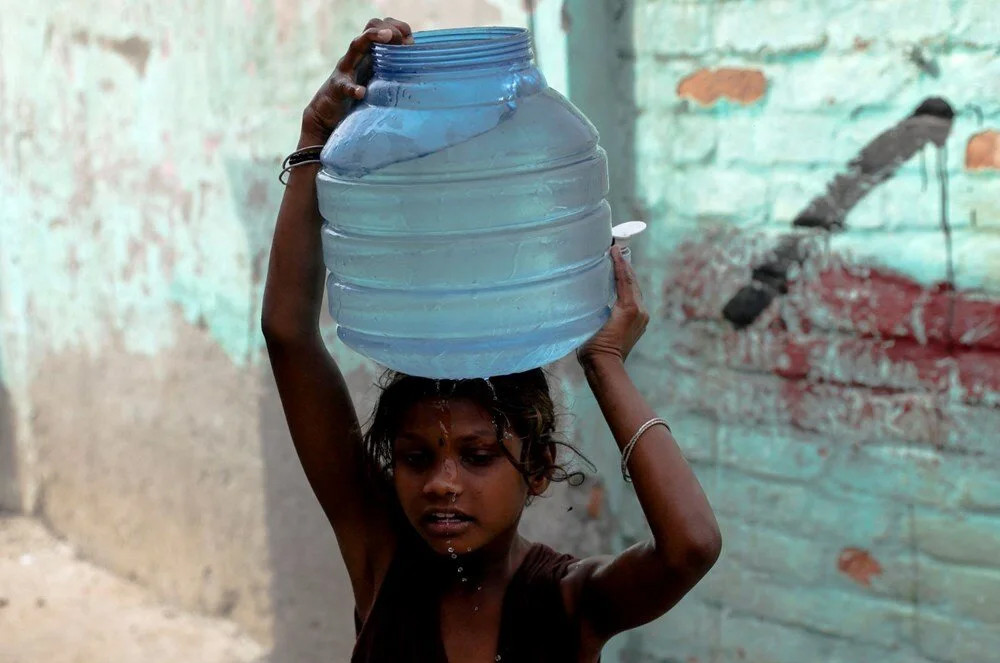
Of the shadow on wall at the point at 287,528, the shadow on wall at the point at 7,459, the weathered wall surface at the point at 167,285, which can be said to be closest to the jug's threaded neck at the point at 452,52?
the weathered wall surface at the point at 167,285

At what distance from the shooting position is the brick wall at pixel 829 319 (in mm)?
2697

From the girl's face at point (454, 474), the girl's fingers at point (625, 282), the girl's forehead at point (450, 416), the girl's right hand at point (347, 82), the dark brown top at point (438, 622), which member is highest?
the girl's right hand at point (347, 82)

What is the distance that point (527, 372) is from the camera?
200cm

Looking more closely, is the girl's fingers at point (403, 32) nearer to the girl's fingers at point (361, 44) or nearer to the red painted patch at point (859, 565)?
the girl's fingers at point (361, 44)

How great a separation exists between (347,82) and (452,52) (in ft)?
0.57

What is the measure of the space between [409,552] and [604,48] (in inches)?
58.6

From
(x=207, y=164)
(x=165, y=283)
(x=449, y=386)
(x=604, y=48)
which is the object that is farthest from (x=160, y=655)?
(x=449, y=386)

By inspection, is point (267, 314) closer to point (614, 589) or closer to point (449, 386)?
point (449, 386)

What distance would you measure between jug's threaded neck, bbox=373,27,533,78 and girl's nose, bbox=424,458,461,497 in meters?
0.54

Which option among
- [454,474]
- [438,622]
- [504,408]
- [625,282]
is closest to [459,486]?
[454,474]

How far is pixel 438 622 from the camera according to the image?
1.98 metres

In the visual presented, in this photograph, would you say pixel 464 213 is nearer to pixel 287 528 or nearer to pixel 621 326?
pixel 621 326

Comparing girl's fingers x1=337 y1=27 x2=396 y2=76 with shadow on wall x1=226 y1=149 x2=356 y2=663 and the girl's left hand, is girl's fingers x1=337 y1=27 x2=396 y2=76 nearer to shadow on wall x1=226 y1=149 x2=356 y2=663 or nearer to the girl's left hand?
the girl's left hand

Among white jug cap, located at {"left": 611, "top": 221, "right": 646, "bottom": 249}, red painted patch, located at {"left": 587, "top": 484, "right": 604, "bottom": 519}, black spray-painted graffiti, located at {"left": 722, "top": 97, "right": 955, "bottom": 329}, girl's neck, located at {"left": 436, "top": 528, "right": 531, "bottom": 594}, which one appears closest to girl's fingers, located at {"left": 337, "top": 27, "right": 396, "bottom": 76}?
white jug cap, located at {"left": 611, "top": 221, "right": 646, "bottom": 249}
